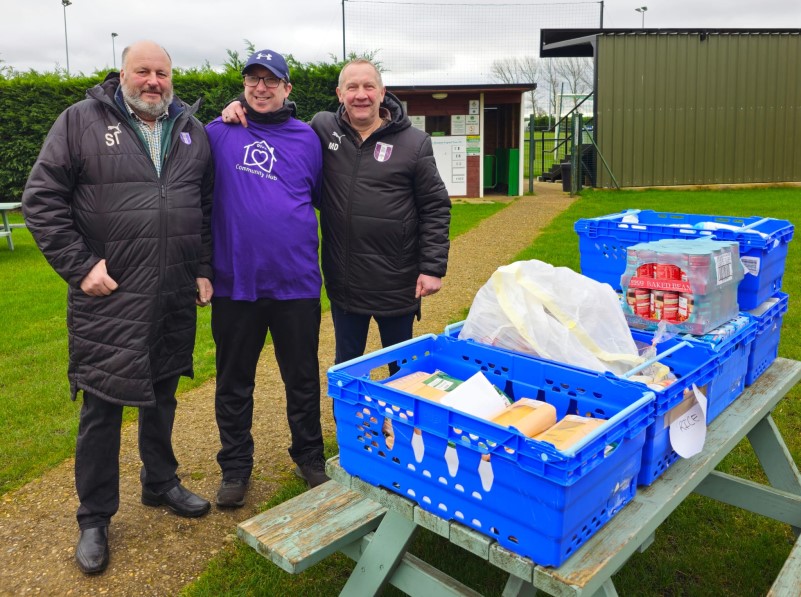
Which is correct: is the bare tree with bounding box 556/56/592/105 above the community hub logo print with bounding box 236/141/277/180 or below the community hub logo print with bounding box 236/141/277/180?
above

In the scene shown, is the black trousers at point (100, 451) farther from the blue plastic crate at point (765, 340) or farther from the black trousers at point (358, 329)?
the blue plastic crate at point (765, 340)

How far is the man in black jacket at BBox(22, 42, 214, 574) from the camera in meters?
2.93

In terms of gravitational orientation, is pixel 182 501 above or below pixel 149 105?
below

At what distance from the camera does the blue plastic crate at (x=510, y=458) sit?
5.92 ft

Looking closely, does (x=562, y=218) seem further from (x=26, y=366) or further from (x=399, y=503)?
(x=399, y=503)

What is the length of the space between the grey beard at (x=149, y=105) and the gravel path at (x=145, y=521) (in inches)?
74.7

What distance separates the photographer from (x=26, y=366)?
6004 mm

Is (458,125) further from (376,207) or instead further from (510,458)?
(510,458)

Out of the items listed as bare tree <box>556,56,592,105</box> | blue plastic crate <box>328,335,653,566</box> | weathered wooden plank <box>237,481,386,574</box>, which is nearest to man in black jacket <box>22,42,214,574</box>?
weathered wooden plank <box>237,481,386,574</box>

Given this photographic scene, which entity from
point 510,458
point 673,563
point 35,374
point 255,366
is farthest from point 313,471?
point 35,374

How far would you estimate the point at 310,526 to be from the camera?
265 cm

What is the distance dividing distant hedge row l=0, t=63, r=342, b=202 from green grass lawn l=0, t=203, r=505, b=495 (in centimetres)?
757

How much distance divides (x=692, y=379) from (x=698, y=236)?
1376mm

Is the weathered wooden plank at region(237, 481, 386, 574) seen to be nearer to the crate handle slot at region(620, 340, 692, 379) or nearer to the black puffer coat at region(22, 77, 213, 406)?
the black puffer coat at region(22, 77, 213, 406)
